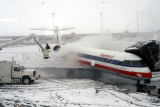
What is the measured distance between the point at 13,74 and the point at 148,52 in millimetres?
15945

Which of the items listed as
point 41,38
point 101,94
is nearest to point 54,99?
point 101,94

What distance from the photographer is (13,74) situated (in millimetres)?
21562

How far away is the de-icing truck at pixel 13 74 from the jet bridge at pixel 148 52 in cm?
1268

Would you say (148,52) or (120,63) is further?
(120,63)

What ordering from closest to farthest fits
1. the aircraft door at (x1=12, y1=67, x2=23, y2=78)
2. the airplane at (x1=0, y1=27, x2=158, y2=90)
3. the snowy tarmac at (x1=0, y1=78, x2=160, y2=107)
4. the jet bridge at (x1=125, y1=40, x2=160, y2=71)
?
the snowy tarmac at (x1=0, y1=78, x2=160, y2=107) → the airplane at (x1=0, y1=27, x2=158, y2=90) → the jet bridge at (x1=125, y1=40, x2=160, y2=71) → the aircraft door at (x1=12, y1=67, x2=23, y2=78)

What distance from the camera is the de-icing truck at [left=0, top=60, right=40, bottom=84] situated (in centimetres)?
2139

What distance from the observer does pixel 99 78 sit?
81.9 feet

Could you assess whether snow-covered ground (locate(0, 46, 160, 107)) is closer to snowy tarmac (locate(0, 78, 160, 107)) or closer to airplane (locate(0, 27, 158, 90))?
snowy tarmac (locate(0, 78, 160, 107))

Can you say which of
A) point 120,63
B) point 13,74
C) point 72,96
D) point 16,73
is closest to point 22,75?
point 16,73

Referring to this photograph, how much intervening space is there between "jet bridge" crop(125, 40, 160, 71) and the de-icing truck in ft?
41.6

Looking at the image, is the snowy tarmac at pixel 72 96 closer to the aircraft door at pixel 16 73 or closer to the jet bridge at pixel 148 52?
the aircraft door at pixel 16 73

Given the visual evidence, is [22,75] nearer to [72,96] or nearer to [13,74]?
[13,74]

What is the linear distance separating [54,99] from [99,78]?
10245mm

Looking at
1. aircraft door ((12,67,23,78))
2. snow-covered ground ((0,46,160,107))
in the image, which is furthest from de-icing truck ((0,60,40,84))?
snow-covered ground ((0,46,160,107))
